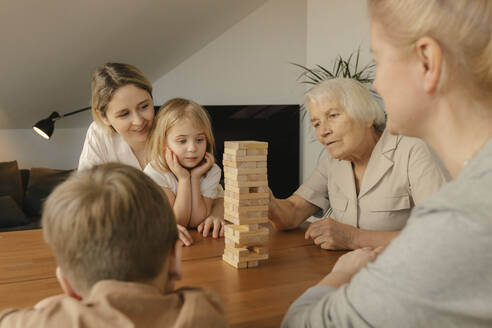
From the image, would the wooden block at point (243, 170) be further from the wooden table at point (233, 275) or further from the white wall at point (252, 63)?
the white wall at point (252, 63)

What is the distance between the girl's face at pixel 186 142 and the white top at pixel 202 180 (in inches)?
3.7

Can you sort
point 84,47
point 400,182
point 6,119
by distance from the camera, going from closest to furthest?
point 400,182, point 84,47, point 6,119

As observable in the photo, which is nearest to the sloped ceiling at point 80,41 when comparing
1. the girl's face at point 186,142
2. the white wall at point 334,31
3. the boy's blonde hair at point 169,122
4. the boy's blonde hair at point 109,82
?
the white wall at point 334,31

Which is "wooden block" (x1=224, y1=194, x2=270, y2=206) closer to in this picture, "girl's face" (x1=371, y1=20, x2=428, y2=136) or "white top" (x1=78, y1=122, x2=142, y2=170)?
"girl's face" (x1=371, y1=20, x2=428, y2=136)

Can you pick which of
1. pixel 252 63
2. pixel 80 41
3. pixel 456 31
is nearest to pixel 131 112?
pixel 456 31

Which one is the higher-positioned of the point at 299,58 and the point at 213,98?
the point at 299,58

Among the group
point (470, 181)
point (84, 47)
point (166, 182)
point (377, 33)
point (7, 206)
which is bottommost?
point (7, 206)

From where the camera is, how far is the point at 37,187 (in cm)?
465

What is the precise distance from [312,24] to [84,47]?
1.91 metres

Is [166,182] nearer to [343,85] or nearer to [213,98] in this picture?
[343,85]

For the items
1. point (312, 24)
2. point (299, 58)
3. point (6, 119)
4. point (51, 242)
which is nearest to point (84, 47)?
point (6, 119)

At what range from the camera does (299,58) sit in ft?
17.0

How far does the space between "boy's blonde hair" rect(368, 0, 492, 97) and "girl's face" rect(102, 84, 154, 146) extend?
1.57 meters

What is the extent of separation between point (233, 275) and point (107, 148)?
4.04 ft
